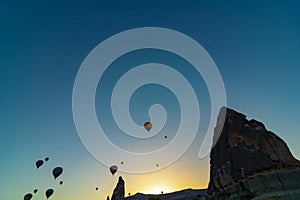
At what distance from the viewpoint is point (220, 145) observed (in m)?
133

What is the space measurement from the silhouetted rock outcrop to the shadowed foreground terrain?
5930cm

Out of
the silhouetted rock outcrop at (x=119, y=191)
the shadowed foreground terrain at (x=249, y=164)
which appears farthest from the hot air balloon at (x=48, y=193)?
the silhouetted rock outcrop at (x=119, y=191)

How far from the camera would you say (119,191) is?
178 meters

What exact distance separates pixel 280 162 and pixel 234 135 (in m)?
22.6

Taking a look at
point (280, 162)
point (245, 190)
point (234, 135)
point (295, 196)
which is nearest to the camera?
point (295, 196)

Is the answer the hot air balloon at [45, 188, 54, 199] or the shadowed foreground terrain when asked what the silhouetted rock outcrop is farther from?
the hot air balloon at [45, 188, 54, 199]

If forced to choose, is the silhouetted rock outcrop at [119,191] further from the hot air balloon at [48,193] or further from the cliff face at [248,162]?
the hot air balloon at [48,193]

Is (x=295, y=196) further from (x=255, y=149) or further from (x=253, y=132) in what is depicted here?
(x=253, y=132)

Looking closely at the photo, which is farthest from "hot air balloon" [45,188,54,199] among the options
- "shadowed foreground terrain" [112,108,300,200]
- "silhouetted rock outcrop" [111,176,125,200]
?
"silhouetted rock outcrop" [111,176,125,200]

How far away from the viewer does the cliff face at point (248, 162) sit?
94938 mm

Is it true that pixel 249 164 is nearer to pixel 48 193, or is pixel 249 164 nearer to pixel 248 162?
pixel 248 162

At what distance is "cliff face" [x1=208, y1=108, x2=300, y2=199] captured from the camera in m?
94.9

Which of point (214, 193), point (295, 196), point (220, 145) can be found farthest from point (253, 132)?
point (295, 196)

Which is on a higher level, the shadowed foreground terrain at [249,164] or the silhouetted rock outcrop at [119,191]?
the silhouetted rock outcrop at [119,191]
